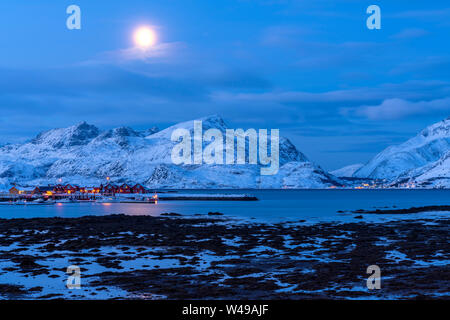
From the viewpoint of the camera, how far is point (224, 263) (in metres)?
34.6

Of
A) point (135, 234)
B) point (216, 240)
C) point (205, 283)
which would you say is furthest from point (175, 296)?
point (135, 234)

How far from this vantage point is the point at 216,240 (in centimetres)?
4847

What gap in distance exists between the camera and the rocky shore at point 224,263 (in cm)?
2538

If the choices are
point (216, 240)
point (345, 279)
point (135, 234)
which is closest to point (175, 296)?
point (345, 279)

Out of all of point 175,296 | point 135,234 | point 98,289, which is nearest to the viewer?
point 175,296

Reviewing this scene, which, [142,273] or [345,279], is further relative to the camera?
[142,273]

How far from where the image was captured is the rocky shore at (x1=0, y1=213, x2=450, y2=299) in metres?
25.4

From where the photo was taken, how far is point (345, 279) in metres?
28.2

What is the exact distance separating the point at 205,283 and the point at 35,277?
10033 mm
